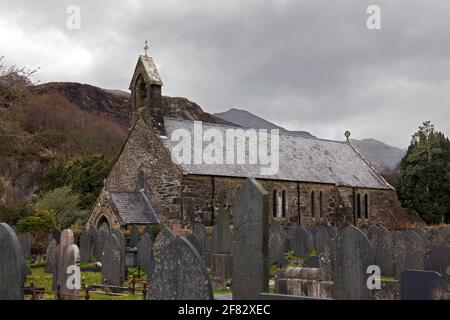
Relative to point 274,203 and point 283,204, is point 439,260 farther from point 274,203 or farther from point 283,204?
point 283,204

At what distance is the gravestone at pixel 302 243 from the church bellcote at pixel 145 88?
1107 cm

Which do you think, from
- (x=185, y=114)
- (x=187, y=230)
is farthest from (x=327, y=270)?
(x=185, y=114)

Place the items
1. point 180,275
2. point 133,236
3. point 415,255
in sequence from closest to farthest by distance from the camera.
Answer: point 180,275 → point 415,255 → point 133,236

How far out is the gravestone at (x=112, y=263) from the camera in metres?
13.7

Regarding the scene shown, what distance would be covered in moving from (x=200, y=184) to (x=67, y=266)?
55.9 ft

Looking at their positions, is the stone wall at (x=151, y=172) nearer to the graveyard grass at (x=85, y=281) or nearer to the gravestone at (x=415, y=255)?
the graveyard grass at (x=85, y=281)

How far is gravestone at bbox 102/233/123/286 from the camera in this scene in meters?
13.7

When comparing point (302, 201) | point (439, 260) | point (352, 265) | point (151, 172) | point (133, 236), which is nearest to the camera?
point (352, 265)

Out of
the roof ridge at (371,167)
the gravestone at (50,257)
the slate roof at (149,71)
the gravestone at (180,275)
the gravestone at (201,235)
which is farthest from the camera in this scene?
the roof ridge at (371,167)

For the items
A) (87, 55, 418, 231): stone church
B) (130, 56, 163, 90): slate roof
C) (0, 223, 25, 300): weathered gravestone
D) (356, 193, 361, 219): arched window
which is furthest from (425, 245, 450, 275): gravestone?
(356, 193, 361, 219): arched window

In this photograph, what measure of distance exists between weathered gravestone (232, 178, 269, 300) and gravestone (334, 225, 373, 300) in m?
1.90

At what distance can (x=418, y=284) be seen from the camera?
886cm

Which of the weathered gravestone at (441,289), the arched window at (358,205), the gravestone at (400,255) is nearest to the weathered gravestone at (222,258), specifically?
the gravestone at (400,255)

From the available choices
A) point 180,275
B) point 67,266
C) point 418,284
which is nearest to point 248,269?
point 180,275
